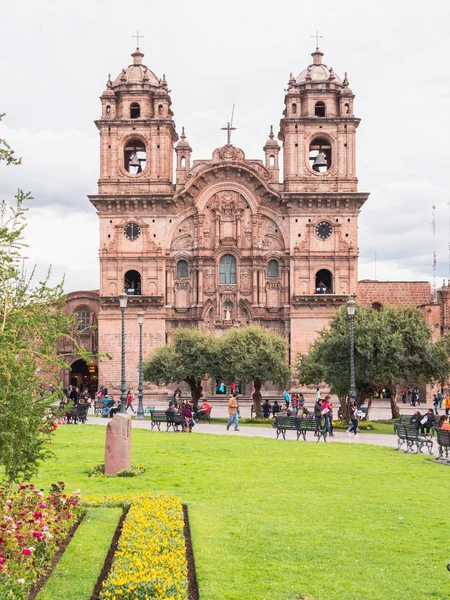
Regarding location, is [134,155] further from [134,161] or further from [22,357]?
[22,357]

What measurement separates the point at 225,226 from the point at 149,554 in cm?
4712

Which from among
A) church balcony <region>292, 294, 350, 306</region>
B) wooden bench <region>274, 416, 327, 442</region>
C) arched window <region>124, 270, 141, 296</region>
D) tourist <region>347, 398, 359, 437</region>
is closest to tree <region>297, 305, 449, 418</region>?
tourist <region>347, 398, 359, 437</region>

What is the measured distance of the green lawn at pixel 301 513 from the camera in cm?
1055

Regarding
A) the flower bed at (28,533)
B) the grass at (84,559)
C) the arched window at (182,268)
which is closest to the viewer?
the flower bed at (28,533)

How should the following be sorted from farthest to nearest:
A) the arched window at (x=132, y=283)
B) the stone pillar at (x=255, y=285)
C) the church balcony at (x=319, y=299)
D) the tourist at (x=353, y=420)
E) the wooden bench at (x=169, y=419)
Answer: the arched window at (x=132, y=283) < the stone pillar at (x=255, y=285) < the church balcony at (x=319, y=299) < the wooden bench at (x=169, y=419) < the tourist at (x=353, y=420)

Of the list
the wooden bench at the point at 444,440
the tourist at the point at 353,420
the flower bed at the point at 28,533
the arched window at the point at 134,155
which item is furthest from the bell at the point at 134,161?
the flower bed at the point at 28,533

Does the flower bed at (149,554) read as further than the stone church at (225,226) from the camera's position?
No

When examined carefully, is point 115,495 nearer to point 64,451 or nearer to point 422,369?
point 64,451

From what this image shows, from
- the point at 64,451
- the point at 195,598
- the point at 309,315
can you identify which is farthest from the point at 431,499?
the point at 309,315

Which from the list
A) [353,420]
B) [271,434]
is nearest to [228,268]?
[271,434]

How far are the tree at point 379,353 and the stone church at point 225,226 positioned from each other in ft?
53.8

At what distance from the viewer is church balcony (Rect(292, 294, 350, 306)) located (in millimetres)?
55000

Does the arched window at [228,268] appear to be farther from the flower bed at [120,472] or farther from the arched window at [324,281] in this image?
the flower bed at [120,472]

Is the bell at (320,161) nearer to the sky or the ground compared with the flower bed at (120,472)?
nearer to the sky
